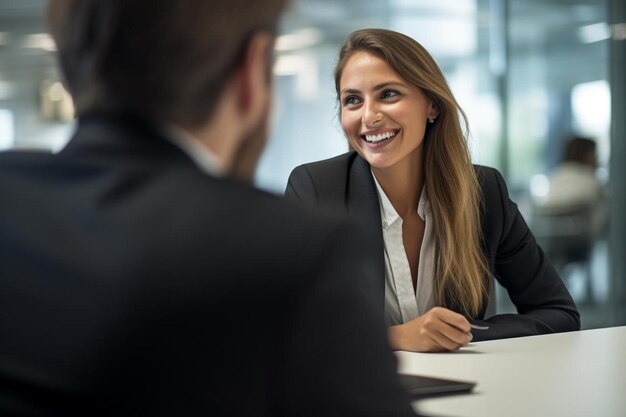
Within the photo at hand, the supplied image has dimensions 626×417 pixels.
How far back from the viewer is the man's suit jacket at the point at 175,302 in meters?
0.69

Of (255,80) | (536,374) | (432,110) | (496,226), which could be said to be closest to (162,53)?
(255,80)

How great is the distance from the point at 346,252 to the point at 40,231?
0.26 m

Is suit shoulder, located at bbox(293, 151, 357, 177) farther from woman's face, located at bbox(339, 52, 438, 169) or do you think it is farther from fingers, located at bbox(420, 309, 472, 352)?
fingers, located at bbox(420, 309, 472, 352)

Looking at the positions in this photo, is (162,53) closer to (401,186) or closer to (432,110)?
(401,186)

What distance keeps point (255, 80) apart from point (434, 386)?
93cm

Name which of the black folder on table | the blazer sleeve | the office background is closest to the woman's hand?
the black folder on table

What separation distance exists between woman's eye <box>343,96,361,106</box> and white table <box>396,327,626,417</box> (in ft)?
3.34

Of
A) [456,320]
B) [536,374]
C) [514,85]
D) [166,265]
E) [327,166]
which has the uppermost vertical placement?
[514,85]

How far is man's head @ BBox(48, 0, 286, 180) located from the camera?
79 centimetres

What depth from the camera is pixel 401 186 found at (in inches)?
114

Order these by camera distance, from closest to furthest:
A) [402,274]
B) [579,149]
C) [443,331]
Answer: [443,331] < [402,274] < [579,149]

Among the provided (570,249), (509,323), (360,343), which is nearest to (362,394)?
(360,343)

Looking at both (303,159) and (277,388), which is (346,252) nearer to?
(277,388)

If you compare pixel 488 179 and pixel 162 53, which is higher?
pixel 488 179
